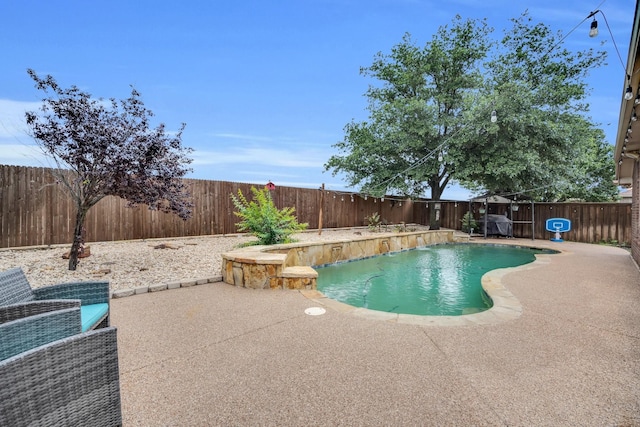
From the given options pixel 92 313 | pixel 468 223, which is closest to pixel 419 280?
pixel 92 313

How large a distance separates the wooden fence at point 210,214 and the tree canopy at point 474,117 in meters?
1.25

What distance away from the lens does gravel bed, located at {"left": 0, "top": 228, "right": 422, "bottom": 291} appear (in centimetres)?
469

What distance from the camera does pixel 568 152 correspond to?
38.9 ft

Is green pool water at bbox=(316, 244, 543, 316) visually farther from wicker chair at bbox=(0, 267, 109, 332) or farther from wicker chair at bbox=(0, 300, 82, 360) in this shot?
wicker chair at bbox=(0, 300, 82, 360)

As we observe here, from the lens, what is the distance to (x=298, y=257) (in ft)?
21.9

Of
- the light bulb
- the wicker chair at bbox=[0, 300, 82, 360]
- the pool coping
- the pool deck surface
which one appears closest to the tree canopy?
the light bulb

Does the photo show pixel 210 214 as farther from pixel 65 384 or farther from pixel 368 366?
pixel 65 384

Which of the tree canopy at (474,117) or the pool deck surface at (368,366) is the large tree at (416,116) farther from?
the pool deck surface at (368,366)

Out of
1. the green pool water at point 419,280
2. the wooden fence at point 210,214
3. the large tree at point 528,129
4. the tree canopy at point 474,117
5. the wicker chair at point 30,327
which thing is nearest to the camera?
the wicker chair at point 30,327

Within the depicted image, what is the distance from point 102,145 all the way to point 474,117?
36.2 ft

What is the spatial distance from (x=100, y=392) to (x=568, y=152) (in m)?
15.0

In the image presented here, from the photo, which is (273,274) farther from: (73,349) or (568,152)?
(568,152)

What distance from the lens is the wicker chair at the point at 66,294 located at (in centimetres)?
213

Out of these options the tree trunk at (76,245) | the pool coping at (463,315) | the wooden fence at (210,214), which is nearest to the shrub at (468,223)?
the wooden fence at (210,214)
